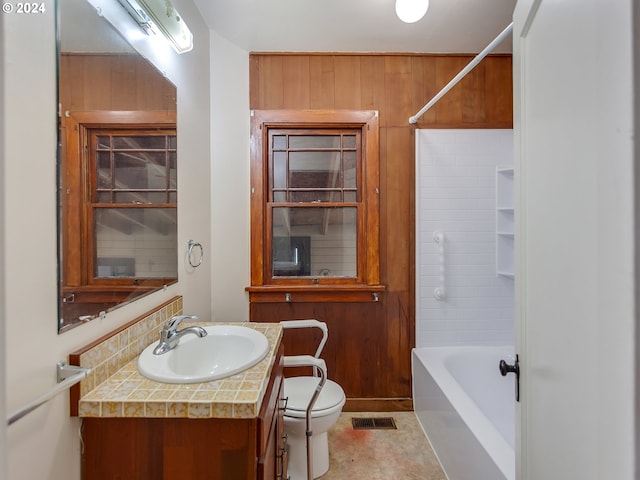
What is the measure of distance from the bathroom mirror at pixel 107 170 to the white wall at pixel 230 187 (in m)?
0.65

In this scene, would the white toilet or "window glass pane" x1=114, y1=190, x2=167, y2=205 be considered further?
the white toilet

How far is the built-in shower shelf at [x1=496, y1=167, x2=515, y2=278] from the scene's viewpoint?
7.28ft

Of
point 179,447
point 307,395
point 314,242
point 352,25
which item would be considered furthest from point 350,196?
point 179,447

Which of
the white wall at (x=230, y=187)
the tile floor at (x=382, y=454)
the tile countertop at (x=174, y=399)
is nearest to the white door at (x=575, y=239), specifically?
the tile countertop at (x=174, y=399)

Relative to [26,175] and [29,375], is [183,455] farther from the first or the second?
[26,175]

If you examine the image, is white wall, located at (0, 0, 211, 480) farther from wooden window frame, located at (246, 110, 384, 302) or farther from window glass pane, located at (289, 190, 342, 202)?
window glass pane, located at (289, 190, 342, 202)

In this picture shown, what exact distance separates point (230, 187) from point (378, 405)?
1.81m

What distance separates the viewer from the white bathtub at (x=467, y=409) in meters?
1.30

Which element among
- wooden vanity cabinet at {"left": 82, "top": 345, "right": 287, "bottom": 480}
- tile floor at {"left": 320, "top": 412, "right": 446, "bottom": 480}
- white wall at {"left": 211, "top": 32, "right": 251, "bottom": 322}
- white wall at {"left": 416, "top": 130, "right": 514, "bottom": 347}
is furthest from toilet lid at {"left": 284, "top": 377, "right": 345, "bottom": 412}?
white wall at {"left": 416, "top": 130, "right": 514, "bottom": 347}

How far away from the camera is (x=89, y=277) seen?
0.97 meters

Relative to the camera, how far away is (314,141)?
2.22m

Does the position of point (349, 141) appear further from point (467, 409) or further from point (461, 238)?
point (467, 409)

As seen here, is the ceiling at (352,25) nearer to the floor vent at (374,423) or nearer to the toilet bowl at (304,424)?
the toilet bowl at (304,424)

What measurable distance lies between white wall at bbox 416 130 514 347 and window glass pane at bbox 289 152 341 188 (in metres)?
0.59
